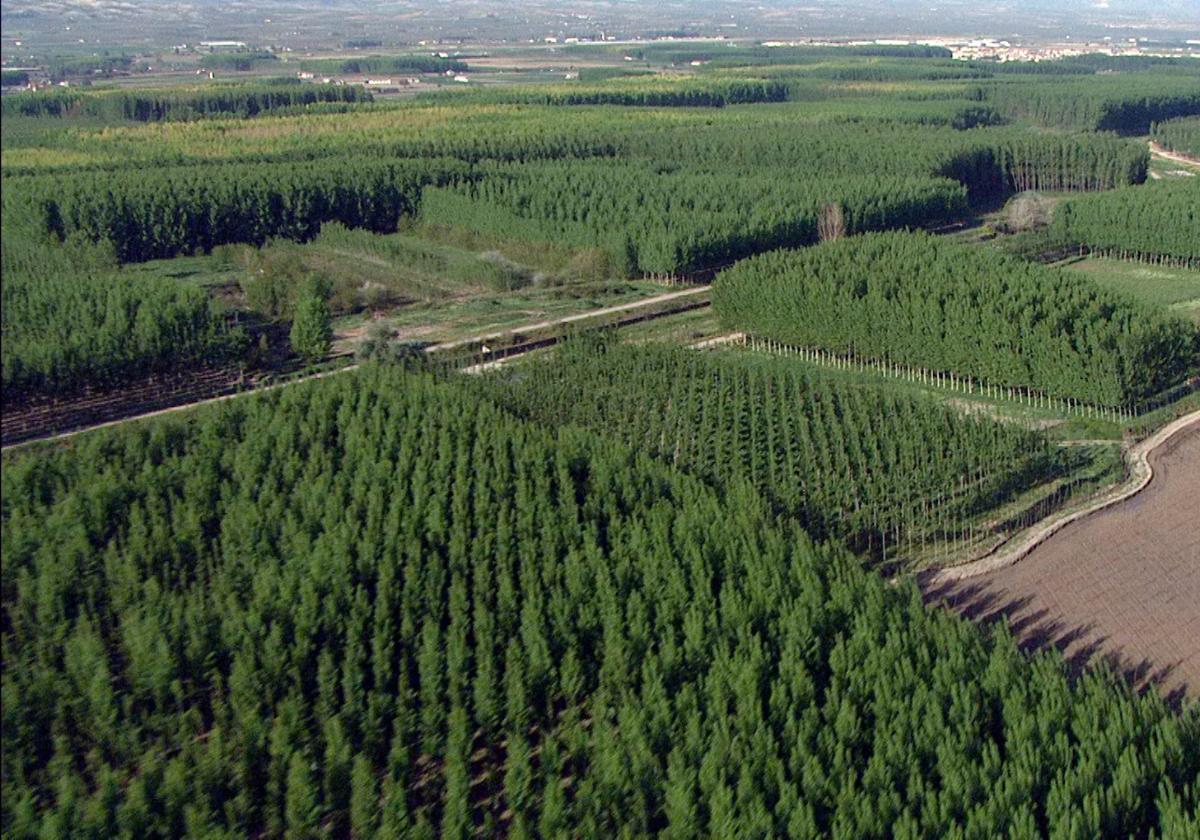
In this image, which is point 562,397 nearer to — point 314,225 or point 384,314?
point 384,314

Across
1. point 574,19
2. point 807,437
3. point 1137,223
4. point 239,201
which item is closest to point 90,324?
point 807,437

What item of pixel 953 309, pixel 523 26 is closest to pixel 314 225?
pixel 523 26

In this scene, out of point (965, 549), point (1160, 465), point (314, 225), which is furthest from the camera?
point (314, 225)

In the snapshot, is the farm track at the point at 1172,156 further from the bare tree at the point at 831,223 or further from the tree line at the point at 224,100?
the tree line at the point at 224,100

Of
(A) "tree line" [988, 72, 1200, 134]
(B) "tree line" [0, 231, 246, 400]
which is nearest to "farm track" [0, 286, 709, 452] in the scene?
(B) "tree line" [0, 231, 246, 400]

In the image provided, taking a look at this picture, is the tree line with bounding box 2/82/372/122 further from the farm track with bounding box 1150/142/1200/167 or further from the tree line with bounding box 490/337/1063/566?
the farm track with bounding box 1150/142/1200/167

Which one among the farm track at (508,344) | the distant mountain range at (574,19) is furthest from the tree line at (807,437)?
the distant mountain range at (574,19)

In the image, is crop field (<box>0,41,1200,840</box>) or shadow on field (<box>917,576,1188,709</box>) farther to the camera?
shadow on field (<box>917,576,1188,709</box>)
